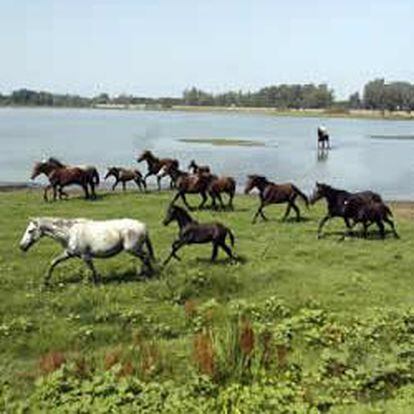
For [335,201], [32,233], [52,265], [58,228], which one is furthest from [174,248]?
[335,201]

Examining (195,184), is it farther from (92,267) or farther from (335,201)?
(92,267)

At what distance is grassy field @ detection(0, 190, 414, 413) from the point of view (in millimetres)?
9031

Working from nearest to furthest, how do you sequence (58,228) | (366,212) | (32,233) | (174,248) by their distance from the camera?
(58,228)
(32,233)
(174,248)
(366,212)

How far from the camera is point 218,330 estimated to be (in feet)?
37.5

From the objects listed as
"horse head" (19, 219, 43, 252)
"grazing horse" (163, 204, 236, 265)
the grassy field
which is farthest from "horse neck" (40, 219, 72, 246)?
"grazing horse" (163, 204, 236, 265)

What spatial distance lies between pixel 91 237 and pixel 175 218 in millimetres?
2552

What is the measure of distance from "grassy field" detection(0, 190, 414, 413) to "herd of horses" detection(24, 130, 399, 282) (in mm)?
567

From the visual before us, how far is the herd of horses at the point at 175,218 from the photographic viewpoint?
15125mm

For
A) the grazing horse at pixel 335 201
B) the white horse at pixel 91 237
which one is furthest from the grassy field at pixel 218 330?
the grazing horse at pixel 335 201

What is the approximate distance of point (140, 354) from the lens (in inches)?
424

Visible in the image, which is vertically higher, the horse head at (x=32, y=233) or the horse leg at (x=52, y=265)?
the horse head at (x=32, y=233)

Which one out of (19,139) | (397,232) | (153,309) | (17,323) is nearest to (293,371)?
(153,309)

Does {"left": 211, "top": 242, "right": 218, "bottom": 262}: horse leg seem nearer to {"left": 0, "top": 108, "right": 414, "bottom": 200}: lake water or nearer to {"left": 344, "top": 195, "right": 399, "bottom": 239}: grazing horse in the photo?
{"left": 344, "top": 195, "right": 399, "bottom": 239}: grazing horse

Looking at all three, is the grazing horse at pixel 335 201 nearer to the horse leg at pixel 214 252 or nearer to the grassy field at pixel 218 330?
the grassy field at pixel 218 330
